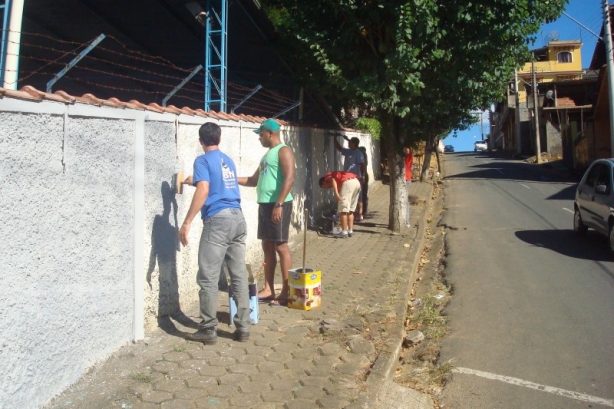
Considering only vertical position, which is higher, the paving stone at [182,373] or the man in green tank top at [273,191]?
the man in green tank top at [273,191]

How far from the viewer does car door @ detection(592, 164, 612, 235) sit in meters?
9.09

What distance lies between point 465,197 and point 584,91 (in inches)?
1245

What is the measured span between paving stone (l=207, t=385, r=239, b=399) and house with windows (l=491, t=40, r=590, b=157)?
42.4m

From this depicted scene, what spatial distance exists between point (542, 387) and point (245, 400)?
2.28m

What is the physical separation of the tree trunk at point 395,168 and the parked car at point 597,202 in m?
3.14

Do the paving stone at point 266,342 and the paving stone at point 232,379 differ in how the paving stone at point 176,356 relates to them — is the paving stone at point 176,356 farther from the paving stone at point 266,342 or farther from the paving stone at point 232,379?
the paving stone at point 266,342

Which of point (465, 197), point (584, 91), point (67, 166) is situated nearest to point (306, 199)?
point (67, 166)

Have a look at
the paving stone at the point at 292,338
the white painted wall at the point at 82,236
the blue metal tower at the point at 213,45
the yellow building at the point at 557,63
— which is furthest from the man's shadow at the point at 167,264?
the yellow building at the point at 557,63

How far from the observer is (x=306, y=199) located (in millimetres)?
10594

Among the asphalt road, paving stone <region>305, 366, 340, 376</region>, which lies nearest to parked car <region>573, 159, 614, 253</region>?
the asphalt road

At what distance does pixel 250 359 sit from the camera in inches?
175

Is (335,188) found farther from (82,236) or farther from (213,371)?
(82,236)

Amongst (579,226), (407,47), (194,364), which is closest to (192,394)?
(194,364)

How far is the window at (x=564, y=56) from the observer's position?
6216cm
